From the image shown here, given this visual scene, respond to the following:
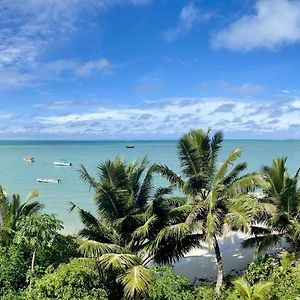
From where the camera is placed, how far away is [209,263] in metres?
17.1

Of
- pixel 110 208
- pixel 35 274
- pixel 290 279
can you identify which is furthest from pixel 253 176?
pixel 35 274

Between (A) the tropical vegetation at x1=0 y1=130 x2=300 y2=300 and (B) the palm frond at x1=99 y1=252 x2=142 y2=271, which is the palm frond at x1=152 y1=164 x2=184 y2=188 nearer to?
(A) the tropical vegetation at x1=0 y1=130 x2=300 y2=300

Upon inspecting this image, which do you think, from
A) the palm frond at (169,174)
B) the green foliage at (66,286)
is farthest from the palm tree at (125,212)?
the green foliage at (66,286)

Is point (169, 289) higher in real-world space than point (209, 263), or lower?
higher

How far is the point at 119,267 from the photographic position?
11992mm

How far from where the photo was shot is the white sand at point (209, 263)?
16.4 metres

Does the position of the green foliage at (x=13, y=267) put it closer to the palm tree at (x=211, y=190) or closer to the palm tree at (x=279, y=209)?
the palm tree at (x=211, y=190)

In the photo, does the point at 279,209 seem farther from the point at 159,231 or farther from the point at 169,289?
the point at 169,289

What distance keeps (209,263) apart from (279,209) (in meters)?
4.24

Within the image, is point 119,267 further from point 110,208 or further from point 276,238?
point 276,238

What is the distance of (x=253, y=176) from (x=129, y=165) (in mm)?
3961

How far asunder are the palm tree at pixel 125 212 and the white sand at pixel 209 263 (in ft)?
10.4

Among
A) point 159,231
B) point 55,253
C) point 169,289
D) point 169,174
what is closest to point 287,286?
point 169,289

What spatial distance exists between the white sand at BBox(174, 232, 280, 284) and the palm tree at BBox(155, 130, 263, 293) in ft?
9.71
